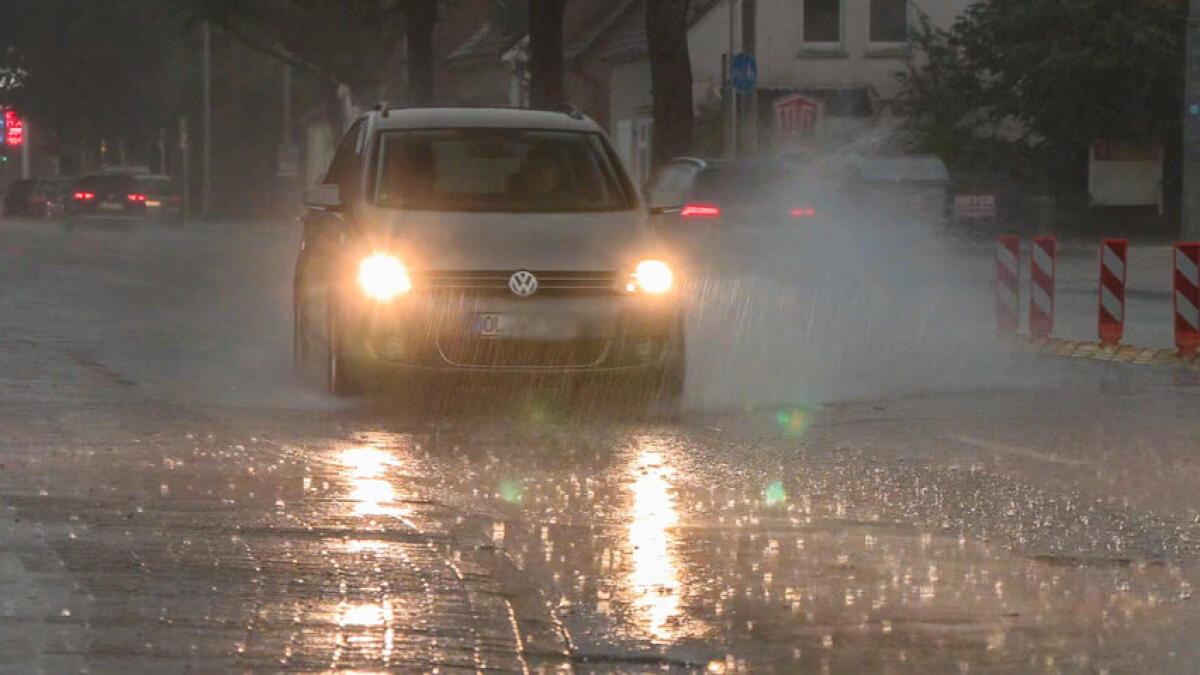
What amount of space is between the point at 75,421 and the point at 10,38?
78778 millimetres

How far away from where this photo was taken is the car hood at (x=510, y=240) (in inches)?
562

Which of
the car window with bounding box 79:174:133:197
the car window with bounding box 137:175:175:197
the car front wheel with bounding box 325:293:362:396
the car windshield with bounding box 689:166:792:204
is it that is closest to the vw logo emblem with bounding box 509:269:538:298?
the car front wheel with bounding box 325:293:362:396

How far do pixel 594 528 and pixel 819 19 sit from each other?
53.6 meters

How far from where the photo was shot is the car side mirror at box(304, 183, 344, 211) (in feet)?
50.5

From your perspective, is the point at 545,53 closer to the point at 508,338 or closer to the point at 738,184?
the point at 738,184

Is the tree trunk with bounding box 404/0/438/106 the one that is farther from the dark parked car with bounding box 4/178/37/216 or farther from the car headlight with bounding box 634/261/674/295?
the car headlight with bounding box 634/261/674/295

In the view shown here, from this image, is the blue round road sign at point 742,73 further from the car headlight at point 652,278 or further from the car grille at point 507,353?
the car grille at point 507,353

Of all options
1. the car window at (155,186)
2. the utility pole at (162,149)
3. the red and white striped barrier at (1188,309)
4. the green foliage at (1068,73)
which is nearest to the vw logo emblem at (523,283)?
the red and white striped barrier at (1188,309)

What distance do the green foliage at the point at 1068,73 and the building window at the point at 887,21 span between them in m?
8.02

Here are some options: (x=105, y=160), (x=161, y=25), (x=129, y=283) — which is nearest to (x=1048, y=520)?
(x=129, y=283)

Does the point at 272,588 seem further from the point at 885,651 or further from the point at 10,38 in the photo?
the point at 10,38

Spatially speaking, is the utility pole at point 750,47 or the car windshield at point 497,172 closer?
the car windshield at point 497,172

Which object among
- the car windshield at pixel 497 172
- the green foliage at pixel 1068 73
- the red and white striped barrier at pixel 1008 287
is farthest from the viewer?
the green foliage at pixel 1068 73

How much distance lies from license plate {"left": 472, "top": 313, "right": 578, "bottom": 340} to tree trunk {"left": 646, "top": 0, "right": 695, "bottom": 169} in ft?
87.5
